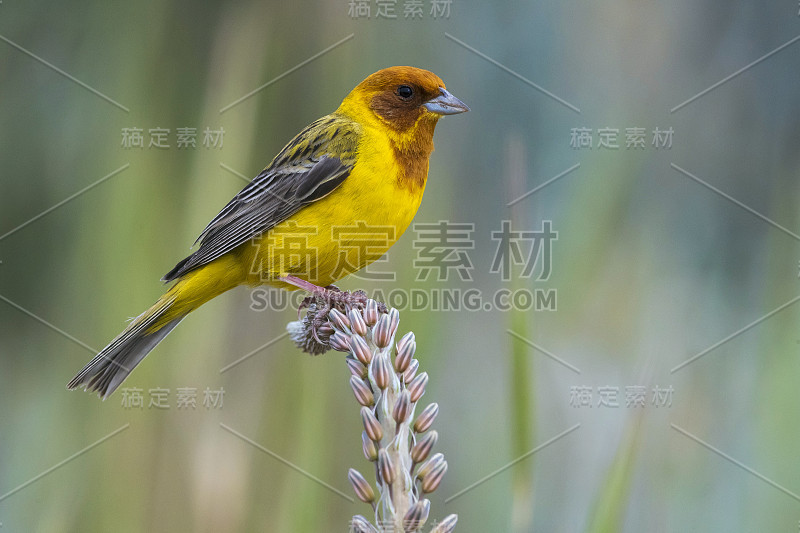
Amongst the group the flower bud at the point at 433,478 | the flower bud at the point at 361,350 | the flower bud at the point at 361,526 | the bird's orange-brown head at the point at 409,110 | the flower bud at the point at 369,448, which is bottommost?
the flower bud at the point at 361,526

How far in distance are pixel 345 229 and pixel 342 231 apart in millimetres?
18

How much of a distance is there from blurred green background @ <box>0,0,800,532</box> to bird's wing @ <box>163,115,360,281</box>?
195mm

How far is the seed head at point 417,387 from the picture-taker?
5.33 ft

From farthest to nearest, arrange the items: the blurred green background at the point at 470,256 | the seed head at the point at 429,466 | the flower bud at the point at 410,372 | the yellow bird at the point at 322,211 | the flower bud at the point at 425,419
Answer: the yellow bird at the point at 322,211 → the blurred green background at the point at 470,256 → the flower bud at the point at 410,372 → the flower bud at the point at 425,419 → the seed head at the point at 429,466

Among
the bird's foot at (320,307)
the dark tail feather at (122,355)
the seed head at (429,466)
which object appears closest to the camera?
the seed head at (429,466)

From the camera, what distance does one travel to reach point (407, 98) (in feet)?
12.6

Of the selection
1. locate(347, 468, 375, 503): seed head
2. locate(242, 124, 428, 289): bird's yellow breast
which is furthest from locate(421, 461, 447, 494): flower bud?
locate(242, 124, 428, 289): bird's yellow breast

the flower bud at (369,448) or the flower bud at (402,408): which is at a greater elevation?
the flower bud at (402,408)

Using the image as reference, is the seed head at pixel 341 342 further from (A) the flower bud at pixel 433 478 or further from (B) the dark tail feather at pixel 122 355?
(B) the dark tail feather at pixel 122 355

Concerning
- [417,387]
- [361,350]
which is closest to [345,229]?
[361,350]

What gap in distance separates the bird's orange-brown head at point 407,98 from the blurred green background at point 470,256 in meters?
0.15

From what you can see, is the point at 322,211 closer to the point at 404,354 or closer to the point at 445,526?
the point at 404,354

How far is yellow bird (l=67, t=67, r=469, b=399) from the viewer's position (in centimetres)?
345

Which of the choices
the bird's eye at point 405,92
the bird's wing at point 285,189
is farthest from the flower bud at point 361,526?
the bird's eye at point 405,92
